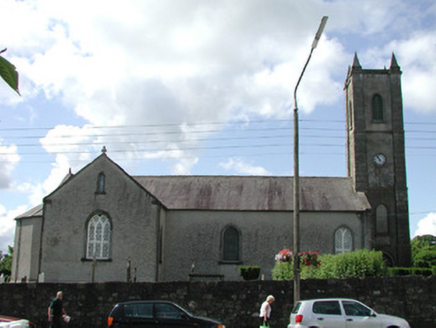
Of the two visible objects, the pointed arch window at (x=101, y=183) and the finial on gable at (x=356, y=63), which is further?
the finial on gable at (x=356, y=63)

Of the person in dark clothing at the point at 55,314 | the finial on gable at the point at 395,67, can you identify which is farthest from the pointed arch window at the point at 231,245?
the finial on gable at the point at 395,67

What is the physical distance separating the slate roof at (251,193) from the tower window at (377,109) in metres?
6.12

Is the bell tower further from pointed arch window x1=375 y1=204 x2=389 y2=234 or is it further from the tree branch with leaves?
the tree branch with leaves

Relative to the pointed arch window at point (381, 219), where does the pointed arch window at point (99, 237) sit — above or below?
below

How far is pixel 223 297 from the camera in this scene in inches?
738

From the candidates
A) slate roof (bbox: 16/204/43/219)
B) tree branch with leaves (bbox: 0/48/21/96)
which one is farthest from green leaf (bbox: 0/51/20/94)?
slate roof (bbox: 16/204/43/219)

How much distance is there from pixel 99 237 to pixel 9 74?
29.0m

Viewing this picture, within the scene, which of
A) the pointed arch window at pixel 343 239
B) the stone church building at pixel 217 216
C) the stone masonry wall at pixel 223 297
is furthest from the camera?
the pointed arch window at pixel 343 239

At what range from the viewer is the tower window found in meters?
40.5

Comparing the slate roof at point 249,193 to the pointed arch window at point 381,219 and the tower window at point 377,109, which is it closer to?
the pointed arch window at point 381,219

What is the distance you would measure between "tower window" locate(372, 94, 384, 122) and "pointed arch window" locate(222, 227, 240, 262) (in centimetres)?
1596

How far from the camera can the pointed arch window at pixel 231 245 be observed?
33062 mm

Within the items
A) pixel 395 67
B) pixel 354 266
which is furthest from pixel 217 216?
pixel 395 67

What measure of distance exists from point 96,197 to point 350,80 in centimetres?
2385
